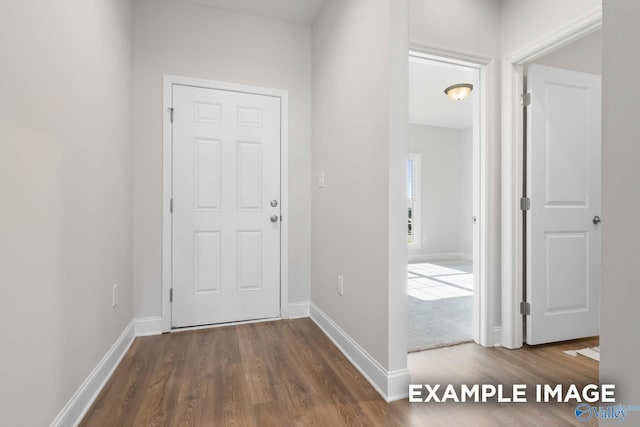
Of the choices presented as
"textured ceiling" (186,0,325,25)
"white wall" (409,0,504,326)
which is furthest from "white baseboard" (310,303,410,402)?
"textured ceiling" (186,0,325,25)

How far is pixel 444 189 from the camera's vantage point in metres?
6.69

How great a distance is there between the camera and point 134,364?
199 centimetres

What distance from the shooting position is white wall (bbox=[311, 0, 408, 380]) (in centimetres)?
166

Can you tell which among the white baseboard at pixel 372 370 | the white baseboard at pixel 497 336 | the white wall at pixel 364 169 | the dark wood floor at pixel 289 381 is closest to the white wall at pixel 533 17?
the white wall at pixel 364 169

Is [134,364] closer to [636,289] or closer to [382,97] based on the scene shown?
A: [382,97]

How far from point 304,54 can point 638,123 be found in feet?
9.08

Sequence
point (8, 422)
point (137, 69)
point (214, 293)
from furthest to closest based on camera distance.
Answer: point (214, 293)
point (137, 69)
point (8, 422)

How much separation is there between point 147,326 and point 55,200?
1.53 metres

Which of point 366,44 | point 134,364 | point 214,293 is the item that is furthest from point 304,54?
point 134,364

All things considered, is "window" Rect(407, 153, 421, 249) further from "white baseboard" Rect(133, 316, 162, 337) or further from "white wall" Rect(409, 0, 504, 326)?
"white baseboard" Rect(133, 316, 162, 337)

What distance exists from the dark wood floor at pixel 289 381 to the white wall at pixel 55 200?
312mm

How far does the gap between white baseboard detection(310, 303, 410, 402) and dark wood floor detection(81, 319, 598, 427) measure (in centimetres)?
5

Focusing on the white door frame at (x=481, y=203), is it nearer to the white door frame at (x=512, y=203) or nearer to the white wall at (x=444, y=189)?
the white door frame at (x=512, y=203)

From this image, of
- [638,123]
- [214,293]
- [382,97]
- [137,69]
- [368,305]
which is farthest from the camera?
[214,293]
